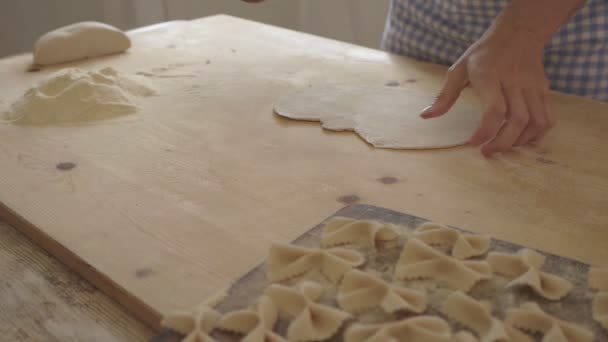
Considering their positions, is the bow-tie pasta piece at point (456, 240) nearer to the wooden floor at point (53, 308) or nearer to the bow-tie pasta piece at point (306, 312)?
the bow-tie pasta piece at point (306, 312)

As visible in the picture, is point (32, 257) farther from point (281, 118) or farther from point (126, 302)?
point (281, 118)

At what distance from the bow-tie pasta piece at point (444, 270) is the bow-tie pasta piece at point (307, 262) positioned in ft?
0.21

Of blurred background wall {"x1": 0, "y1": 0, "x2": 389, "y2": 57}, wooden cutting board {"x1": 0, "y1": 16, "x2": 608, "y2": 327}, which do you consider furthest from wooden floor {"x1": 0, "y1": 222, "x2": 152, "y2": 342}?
blurred background wall {"x1": 0, "y1": 0, "x2": 389, "y2": 57}

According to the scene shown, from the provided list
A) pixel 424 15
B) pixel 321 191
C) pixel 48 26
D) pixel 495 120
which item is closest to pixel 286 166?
pixel 321 191

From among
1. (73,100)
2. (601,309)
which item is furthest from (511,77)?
(73,100)

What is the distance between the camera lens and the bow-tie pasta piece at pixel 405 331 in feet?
2.21

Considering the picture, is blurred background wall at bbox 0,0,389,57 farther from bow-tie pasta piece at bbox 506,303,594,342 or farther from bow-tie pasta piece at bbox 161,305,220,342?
bow-tie pasta piece at bbox 506,303,594,342

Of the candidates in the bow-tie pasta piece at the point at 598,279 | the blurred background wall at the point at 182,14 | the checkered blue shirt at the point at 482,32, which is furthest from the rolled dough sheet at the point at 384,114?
the blurred background wall at the point at 182,14

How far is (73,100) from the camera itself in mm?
1452

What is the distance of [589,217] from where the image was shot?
99 centimetres

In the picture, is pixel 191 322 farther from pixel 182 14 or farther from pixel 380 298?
pixel 182 14

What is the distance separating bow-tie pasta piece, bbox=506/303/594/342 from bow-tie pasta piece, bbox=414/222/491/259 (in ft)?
0.42

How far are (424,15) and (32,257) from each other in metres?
1.24

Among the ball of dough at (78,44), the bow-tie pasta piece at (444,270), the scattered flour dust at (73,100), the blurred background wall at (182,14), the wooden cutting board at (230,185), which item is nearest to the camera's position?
the bow-tie pasta piece at (444,270)
